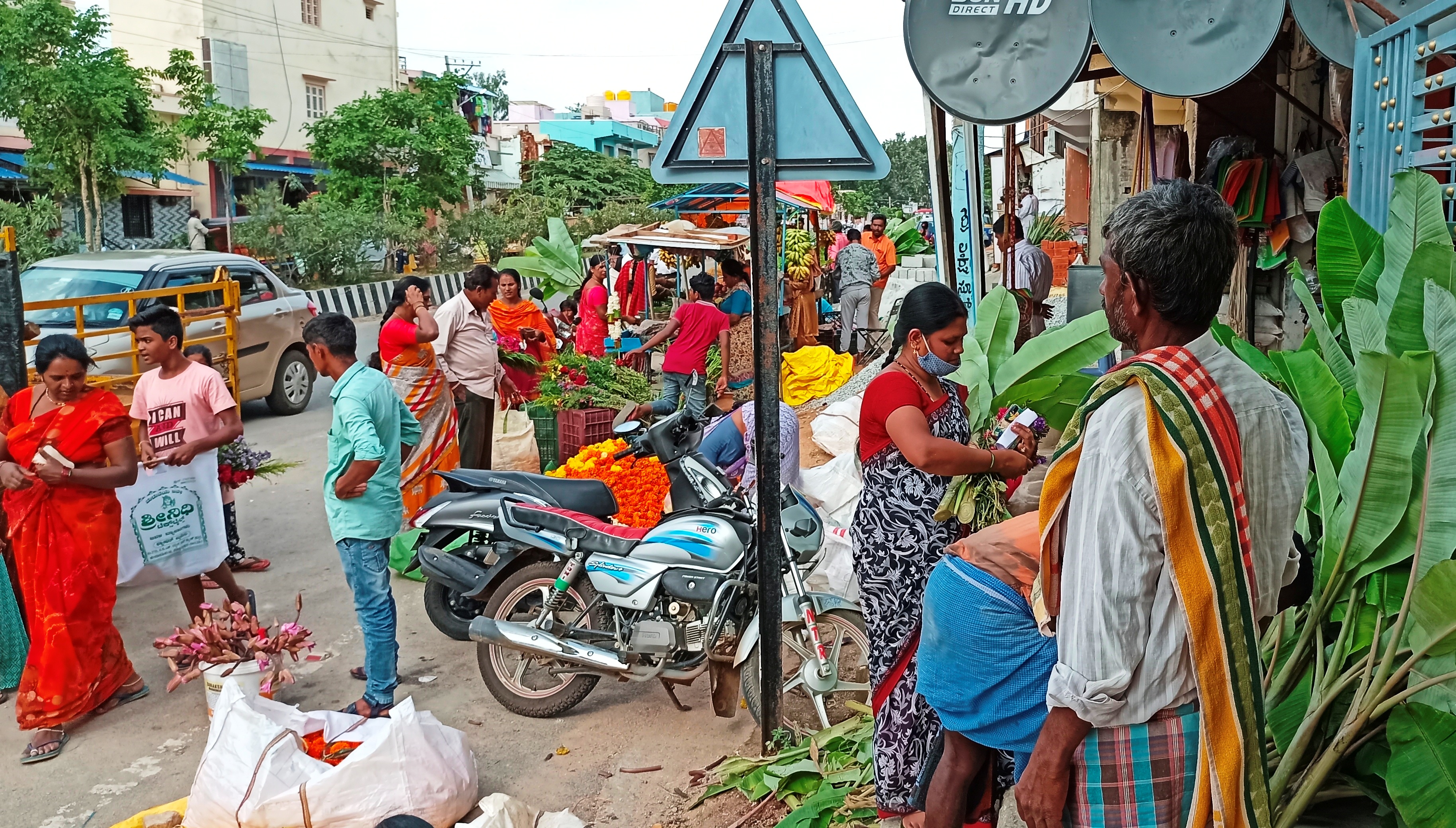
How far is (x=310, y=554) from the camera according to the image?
692 centimetres

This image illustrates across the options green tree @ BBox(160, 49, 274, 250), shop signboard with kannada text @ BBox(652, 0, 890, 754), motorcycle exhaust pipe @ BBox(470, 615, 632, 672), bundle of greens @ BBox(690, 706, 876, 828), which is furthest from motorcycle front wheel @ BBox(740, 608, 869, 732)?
green tree @ BBox(160, 49, 274, 250)

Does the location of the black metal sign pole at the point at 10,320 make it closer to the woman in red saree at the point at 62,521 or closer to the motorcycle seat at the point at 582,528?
the woman in red saree at the point at 62,521

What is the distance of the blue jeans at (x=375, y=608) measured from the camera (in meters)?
4.45

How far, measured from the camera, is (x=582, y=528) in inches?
179

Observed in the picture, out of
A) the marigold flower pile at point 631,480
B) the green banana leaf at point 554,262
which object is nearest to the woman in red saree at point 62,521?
the marigold flower pile at point 631,480

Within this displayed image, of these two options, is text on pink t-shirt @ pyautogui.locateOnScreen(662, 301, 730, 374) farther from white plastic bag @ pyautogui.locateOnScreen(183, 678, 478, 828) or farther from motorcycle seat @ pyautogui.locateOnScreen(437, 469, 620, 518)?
white plastic bag @ pyautogui.locateOnScreen(183, 678, 478, 828)

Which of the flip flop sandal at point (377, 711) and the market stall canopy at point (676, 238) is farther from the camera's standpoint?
the market stall canopy at point (676, 238)

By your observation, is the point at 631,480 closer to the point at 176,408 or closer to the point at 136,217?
the point at 176,408

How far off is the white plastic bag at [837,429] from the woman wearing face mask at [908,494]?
3941mm

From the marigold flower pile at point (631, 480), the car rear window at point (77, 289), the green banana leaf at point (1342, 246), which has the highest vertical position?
the car rear window at point (77, 289)

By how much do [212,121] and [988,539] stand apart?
925 inches

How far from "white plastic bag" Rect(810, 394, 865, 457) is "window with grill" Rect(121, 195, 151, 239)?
78.6 ft

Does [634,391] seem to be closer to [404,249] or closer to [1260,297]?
[1260,297]

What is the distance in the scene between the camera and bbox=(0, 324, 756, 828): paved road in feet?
13.1
